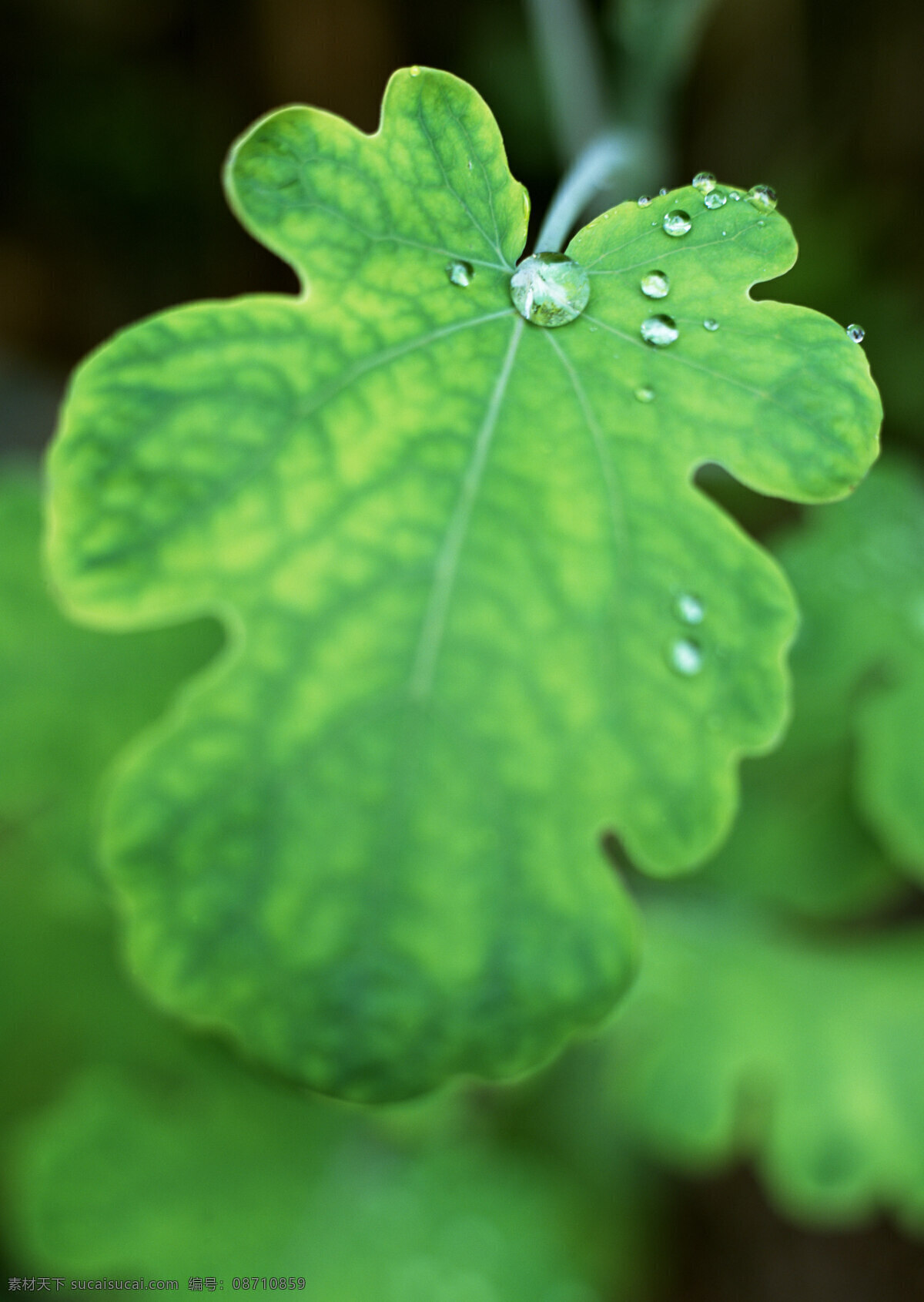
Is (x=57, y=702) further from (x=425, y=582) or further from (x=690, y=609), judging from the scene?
(x=690, y=609)

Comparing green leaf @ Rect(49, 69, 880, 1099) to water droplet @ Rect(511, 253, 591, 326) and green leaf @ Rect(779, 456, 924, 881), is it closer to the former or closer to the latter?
water droplet @ Rect(511, 253, 591, 326)

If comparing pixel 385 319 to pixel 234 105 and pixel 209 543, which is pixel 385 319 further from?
pixel 234 105

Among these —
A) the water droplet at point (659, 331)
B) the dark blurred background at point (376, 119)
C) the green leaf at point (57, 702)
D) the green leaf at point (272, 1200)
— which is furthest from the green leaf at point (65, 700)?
the dark blurred background at point (376, 119)

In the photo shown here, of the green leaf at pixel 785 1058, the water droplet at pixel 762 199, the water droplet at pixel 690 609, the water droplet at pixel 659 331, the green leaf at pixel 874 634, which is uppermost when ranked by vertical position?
the water droplet at pixel 762 199

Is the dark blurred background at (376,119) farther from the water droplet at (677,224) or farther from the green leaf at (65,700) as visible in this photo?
the water droplet at (677,224)

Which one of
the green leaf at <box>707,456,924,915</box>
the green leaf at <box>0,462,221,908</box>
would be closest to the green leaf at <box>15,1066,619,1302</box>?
the green leaf at <box>0,462,221,908</box>

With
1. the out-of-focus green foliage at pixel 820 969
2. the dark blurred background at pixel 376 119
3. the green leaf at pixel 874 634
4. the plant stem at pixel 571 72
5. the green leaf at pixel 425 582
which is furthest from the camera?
the dark blurred background at pixel 376 119

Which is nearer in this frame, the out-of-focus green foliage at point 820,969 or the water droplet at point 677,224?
the water droplet at point 677,224
